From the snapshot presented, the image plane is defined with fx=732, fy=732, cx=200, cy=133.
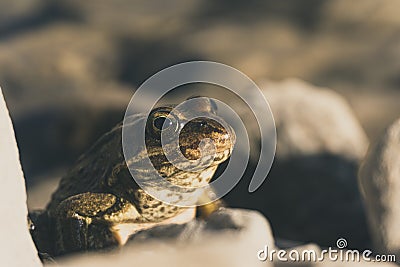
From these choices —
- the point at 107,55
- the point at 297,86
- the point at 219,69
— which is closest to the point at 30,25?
the point at 107,55

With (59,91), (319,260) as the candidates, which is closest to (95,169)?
(319,260)

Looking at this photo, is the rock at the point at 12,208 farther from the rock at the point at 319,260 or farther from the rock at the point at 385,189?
the rock at the point at 385,189

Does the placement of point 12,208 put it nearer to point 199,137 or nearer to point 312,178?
point 199,137

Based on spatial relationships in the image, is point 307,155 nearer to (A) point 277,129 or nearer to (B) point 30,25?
(A) point 277,129

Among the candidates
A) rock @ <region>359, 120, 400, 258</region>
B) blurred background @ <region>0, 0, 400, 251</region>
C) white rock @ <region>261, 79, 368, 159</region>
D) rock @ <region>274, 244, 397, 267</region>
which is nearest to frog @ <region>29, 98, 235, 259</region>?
rock @ <region>274, 244, 397, 267</region>

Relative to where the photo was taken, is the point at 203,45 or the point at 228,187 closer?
the point at 228,187
